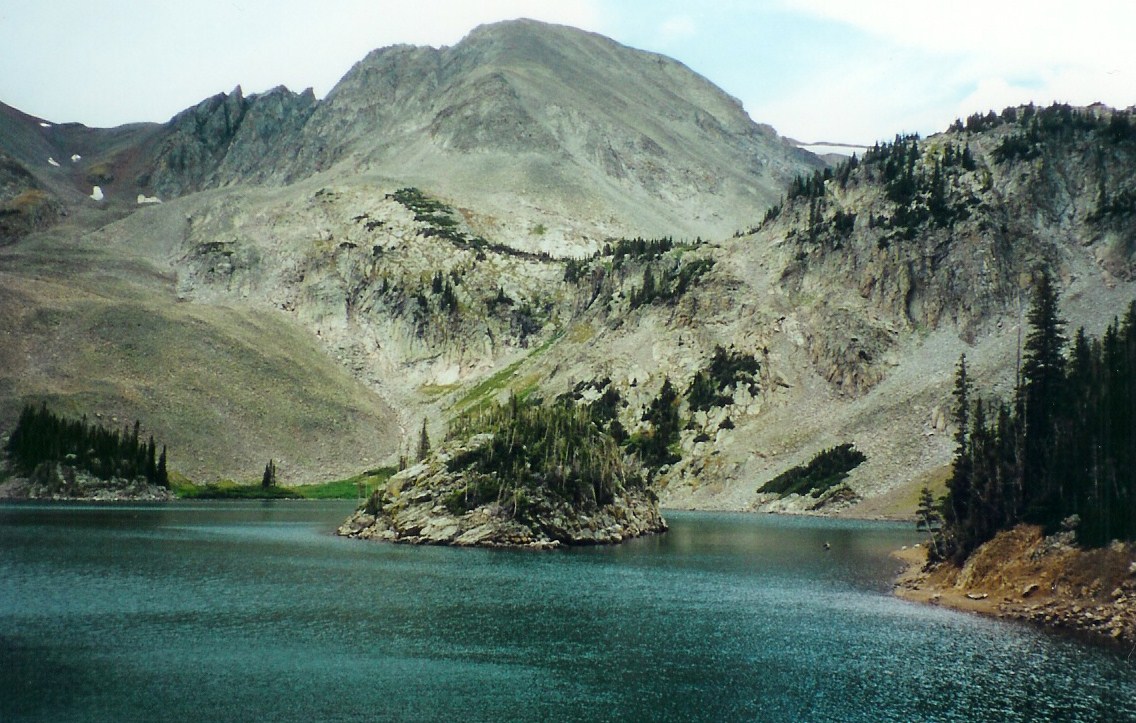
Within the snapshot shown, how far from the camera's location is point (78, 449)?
163 metres

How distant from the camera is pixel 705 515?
16462cm

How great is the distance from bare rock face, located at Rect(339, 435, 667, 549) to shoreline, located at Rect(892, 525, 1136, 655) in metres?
40.0

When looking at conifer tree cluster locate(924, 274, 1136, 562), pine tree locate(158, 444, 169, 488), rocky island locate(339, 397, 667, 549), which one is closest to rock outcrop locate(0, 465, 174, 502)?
pine tree locate(158, 444, 169, 488)

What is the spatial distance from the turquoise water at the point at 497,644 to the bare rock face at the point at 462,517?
15.5 metres

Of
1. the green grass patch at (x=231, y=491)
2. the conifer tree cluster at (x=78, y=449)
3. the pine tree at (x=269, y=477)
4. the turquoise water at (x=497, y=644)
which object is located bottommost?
the turquoise water at (x=497, y=644)

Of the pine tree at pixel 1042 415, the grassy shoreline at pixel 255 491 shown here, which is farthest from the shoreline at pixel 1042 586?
the grassy shoreline at pixel 255 491

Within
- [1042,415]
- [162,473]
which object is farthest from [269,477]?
[1042,415]

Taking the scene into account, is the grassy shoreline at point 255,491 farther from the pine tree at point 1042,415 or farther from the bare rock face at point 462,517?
the pine tree at point 1042,415

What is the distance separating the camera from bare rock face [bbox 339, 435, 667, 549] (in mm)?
103000

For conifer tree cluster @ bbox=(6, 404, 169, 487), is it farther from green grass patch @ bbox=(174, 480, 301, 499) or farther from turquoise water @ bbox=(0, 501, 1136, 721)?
turquoise water @ bbox=(0, 501, 1136, 721)

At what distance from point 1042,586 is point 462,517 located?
60581 mm

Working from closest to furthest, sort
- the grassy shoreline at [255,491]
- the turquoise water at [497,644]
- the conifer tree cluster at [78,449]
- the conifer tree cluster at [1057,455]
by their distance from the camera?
1. the turquoise water at [497,644]
2. the conifer tree cluster at [1057,455]
3. the conifer tree cluster at [78,449]
4. the grassy shoreline at [255,491]

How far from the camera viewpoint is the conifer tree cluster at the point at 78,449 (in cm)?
16100

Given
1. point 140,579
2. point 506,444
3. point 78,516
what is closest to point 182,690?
point 140,579
